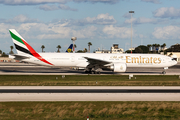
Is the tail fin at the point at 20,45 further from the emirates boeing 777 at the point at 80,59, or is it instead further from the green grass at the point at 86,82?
the green grass at the point at 86,82

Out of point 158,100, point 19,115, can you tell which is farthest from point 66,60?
point 19,115

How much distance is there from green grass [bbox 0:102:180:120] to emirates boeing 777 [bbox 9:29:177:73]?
24.9 m

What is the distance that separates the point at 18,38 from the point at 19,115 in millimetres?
31602

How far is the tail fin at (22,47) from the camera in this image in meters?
44.1

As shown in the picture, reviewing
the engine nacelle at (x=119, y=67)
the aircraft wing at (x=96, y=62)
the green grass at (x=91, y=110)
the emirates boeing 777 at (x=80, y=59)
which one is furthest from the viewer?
the emirates boeing 777 at (x=80, y=59)

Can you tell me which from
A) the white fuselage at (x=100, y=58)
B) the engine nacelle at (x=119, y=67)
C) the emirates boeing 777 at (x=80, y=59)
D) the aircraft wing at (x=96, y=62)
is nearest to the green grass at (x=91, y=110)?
the engine nacelle at (x=119, y=67)

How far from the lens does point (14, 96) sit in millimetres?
21406

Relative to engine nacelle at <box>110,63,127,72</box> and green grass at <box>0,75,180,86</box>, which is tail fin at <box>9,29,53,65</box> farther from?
engine nacelle at <box>110,63,127,72</box>

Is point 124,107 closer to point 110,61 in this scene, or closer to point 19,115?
point 19,115

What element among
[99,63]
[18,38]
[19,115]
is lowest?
[19,115]

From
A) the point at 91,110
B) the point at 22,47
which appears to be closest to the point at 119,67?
the point at 22,47

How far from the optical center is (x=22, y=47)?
4428 centimetres

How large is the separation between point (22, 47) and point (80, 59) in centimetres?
1142

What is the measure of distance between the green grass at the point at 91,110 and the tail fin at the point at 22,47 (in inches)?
1037
